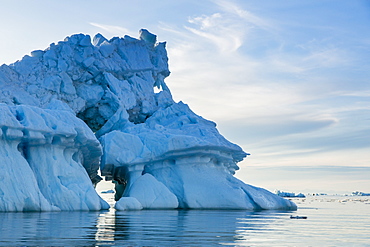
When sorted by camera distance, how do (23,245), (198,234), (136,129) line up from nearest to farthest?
(23,245)
(198,234)
(136,129)

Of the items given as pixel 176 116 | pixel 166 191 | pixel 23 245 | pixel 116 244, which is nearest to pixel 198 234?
pixel 116 244

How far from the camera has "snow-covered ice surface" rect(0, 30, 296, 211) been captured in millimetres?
18984

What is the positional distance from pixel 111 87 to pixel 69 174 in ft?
32.2

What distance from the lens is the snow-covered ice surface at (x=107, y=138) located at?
19.0 meters

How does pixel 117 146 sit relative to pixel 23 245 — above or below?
above

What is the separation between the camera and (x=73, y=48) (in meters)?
29.6

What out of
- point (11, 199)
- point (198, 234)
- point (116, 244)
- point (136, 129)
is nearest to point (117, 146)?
point (136, 129)

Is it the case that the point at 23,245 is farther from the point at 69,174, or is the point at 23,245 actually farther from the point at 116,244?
the point at 69,174

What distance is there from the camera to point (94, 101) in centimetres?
2939

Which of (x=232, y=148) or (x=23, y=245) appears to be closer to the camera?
(x=23, y=245)

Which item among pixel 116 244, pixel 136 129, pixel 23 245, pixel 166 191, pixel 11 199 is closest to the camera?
pixel 23 245

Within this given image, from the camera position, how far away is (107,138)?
24.7 m

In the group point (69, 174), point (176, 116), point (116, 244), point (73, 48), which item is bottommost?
point (116, 244)

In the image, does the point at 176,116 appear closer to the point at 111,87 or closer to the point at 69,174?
the point at 111,87
